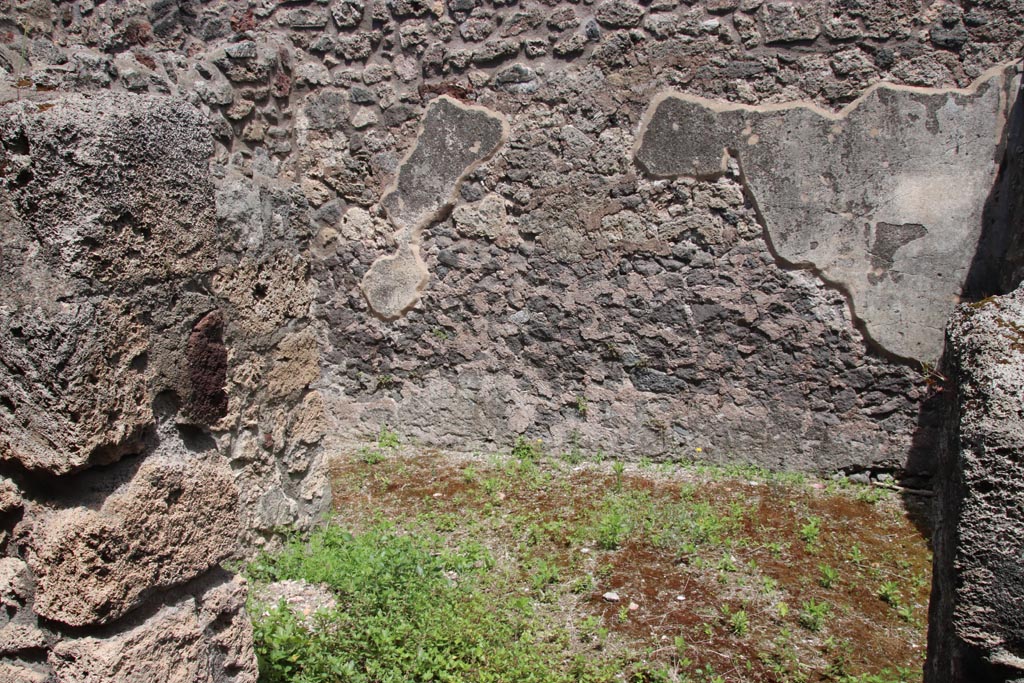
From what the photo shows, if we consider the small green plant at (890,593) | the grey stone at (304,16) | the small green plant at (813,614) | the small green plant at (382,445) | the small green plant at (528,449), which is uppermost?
the grey stone at (304,16)

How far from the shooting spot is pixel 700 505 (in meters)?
3.78

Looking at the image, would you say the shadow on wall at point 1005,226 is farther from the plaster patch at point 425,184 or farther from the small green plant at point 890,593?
the plaster patch at point 425,184

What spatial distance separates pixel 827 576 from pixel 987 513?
208cm

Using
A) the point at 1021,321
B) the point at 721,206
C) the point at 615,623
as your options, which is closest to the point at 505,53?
the point at 721,206

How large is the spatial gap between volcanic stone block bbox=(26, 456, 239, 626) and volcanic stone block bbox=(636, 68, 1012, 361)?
290 centimetres

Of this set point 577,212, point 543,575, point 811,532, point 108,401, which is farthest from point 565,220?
point 108,401

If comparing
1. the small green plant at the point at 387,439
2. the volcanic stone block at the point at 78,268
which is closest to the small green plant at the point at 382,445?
the small green plant at the point at 387,439

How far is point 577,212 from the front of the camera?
4070 mm

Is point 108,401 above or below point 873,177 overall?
below

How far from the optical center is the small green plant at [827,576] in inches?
128

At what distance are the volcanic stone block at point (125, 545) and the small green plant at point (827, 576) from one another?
8.31ft

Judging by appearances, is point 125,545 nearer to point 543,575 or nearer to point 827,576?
point 543,575

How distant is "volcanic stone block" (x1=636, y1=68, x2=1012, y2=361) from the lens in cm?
361

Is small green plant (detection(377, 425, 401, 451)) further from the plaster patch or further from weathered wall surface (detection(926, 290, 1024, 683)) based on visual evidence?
weathered wall surface (detection(926, 290, 1024, 683))
